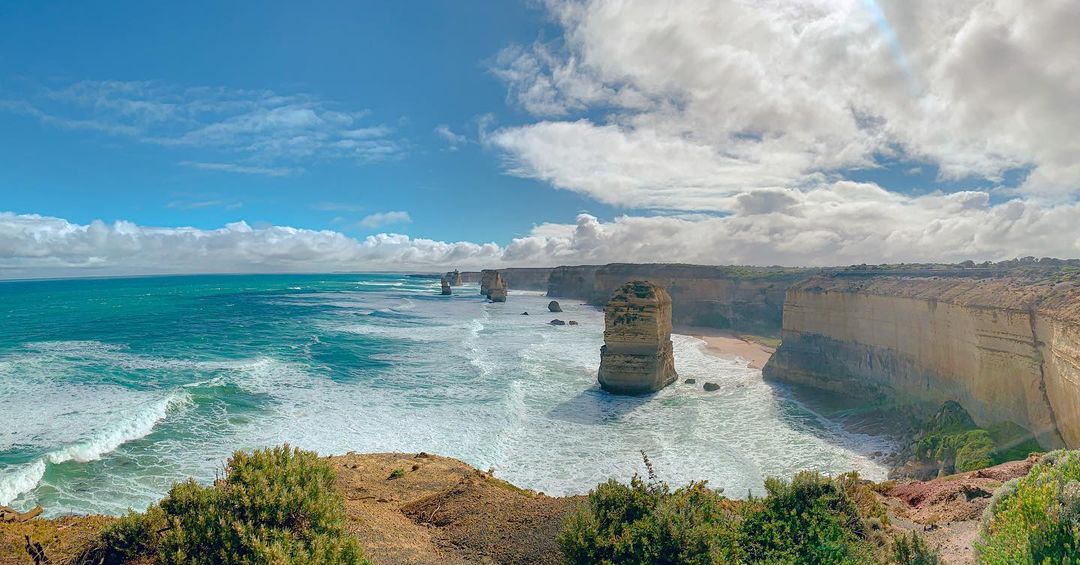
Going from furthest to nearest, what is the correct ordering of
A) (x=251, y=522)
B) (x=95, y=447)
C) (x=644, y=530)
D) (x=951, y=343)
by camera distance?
(x=951, y=343) → (x=95, y=447) → (x=644, y=530) → (x=251, y=522)

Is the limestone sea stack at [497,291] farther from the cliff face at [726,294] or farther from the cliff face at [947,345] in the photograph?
the cliff face at [947,345]

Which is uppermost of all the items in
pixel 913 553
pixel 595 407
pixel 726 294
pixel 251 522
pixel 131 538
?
pixel 251 522

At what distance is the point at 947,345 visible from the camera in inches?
867

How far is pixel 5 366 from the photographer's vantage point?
30375 mm

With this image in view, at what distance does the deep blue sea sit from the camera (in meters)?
17.2

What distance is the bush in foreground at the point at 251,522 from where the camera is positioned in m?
6.22

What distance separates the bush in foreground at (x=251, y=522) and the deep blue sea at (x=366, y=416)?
9420 mm

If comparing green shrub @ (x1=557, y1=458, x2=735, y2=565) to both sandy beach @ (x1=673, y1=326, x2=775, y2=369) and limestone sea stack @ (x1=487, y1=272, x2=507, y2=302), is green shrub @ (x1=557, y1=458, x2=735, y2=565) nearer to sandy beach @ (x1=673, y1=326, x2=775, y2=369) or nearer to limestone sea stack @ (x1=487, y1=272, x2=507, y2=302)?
sandy beach @ (x1=673, y1=326, x2=775, y2=369)

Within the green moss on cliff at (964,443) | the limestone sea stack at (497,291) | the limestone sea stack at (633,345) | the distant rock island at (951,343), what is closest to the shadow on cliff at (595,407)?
the limestone sea stack at (633,345)

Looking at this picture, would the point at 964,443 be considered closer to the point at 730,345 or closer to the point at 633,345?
the point at 633,345

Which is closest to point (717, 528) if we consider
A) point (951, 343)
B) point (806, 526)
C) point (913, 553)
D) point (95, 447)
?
point (806, 526)

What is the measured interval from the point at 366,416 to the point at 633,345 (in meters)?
14.5

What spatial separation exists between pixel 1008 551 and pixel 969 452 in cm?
1396

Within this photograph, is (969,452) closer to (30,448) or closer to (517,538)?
(517,538)
